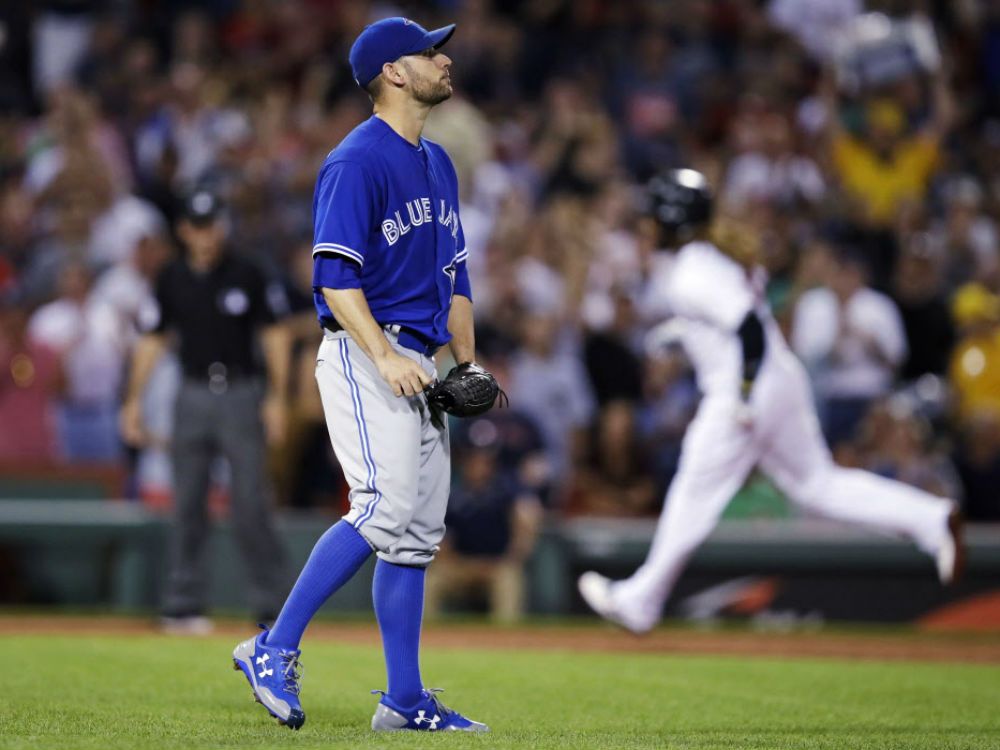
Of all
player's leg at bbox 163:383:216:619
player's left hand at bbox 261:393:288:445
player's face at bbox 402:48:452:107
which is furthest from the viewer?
player's left hand at bbox 261:393:288:445

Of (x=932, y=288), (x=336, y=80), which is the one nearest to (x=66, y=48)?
(x=336, y=80)

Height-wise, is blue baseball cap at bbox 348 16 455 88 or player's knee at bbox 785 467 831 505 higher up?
blue baseball cap at bbox 348 16 455 88

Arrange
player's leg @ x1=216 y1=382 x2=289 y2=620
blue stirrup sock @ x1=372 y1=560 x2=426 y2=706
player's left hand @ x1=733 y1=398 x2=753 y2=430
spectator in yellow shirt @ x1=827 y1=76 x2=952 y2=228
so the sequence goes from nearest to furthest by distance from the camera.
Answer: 1. blue stirrup sock @ x1=372 y1=560 x2=426 y2=706
2. player's left hand @ x1=733 y1=398 x2=753 y2=430
3. player's leg @ x1=216 y1=382 x2=289 y2=620
4. spectator in yellow shirt @ x1=827 y1=76 x2=952 y2=228

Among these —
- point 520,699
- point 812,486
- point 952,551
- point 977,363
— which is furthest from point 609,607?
point 977,363

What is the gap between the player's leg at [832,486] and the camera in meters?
9.16

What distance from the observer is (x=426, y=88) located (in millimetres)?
5754

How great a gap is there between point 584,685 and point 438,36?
3028 millimetres

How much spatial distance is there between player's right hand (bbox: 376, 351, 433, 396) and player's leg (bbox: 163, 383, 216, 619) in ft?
16.4

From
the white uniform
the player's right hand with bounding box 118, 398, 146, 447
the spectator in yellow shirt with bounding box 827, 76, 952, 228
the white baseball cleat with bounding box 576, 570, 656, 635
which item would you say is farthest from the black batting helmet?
the spectator in yellow shirt with bounding box 827, 76, 952, 228

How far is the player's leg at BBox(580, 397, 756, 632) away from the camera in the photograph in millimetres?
9242

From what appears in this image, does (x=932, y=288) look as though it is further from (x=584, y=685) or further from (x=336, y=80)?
(x=584, y=685)

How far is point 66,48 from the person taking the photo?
16.0m

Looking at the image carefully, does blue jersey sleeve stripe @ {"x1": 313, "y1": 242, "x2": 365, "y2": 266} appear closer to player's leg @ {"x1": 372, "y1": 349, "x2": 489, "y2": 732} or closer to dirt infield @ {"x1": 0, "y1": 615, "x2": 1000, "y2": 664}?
player's leg @ {"x1": 372, "y1": 349, "x2": 489, "y2": 732}

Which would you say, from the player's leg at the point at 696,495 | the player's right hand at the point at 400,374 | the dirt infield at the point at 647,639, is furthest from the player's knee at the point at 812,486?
the player's right hand at the point at 400,374
